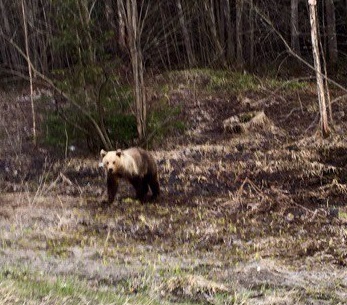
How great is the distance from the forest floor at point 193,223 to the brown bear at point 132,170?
235mm

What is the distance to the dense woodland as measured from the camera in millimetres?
13273

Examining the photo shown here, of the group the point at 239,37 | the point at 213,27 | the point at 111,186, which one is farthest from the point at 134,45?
the point at 239,37

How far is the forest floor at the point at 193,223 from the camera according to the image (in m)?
6.61

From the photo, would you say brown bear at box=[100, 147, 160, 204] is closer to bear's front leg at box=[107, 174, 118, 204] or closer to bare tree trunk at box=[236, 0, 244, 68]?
bear's front leg at box=[107, 174, 118, 204]

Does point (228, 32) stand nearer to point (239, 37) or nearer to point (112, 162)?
point (239, 37)

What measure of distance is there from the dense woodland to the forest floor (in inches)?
50.1

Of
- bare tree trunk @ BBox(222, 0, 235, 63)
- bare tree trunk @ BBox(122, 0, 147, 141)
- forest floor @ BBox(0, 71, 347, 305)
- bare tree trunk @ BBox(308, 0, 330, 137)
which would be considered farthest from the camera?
bare tree trunk @ BBox(222, 0, 235, 63)

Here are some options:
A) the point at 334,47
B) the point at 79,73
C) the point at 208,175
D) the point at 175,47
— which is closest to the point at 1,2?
the point at 175,47

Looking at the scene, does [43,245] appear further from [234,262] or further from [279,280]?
[279,280]

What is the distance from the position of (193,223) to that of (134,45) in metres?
4.84

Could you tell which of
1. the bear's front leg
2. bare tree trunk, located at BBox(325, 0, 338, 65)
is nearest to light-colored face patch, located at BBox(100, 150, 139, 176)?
the bear's front leg

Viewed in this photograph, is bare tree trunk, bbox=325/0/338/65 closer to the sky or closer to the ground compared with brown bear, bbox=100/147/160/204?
closer to the sky

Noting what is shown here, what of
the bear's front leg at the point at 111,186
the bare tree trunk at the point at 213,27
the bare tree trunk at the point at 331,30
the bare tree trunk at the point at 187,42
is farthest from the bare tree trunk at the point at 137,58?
the bare tree trunk at the point at 331,30

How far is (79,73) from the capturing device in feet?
44.0
